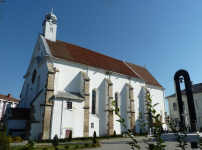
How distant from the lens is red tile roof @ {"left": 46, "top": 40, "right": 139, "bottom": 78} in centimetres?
2362

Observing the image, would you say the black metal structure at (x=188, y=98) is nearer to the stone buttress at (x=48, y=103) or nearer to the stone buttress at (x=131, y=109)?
the stone buttress at (x=131, y=109)

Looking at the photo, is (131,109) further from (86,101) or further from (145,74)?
(145,74)

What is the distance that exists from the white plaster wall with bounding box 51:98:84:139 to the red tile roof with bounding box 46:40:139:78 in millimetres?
6840

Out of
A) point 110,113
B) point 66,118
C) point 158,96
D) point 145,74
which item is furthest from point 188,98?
point 145,74

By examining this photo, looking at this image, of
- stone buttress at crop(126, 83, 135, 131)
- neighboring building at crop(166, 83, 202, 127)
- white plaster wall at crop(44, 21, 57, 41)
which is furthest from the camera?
neighboring building at crop(166, 83, 202, 127)

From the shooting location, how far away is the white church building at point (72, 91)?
1894 cm

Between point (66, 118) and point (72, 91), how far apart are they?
13.2ft

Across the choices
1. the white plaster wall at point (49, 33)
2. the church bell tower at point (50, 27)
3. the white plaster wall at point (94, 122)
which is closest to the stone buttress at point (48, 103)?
the white plaster wall at point (94, 122)

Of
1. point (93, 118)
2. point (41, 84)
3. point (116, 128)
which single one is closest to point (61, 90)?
point (41, 84)

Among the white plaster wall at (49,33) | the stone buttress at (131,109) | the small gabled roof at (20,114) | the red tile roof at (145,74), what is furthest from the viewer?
the red tile roof at (145,74)

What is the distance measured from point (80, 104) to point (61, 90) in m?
3.14

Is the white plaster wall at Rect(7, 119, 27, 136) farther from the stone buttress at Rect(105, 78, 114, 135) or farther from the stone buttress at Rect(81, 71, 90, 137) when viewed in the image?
the stone buttress at Rect(105, 78, 114, 135)

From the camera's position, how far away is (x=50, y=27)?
87.7 ft

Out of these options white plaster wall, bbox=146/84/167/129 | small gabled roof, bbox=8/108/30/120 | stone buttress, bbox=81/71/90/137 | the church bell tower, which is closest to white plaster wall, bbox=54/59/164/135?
stone buttress, bbox=81/71/90/137
